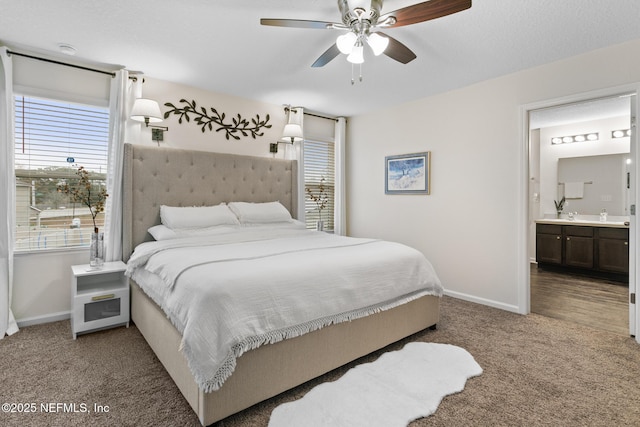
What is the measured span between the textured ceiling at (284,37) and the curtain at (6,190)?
339 mm

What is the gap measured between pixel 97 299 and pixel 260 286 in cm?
186

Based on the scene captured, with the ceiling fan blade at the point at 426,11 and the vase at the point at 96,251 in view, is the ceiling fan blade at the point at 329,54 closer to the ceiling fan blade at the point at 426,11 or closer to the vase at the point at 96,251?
the ceiling fan blade at the point at 426,11

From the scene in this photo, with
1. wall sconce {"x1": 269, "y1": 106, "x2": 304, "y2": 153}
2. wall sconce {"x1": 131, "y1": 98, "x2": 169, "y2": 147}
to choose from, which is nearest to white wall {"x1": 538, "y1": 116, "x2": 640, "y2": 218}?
wall sconce {"x1": 269, "y1": 106, "x2": 304, "y2": 153}

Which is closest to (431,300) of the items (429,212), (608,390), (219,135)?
(608,390)

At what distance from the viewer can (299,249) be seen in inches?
102

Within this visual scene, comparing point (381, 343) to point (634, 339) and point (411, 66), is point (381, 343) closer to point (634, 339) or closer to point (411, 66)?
point (634, 339)

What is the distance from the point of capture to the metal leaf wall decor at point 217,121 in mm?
3734

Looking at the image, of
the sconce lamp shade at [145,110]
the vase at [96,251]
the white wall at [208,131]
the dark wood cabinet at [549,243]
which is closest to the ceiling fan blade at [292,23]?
the sconce lamp shade at [145,110]

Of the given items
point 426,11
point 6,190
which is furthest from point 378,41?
point 6,190

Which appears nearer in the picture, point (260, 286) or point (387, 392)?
point (260, 286)

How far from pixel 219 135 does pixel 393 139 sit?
237 centimetres

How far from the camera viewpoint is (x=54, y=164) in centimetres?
307

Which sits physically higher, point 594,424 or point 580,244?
point 580,244

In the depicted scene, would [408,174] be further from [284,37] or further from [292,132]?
[284,37]
